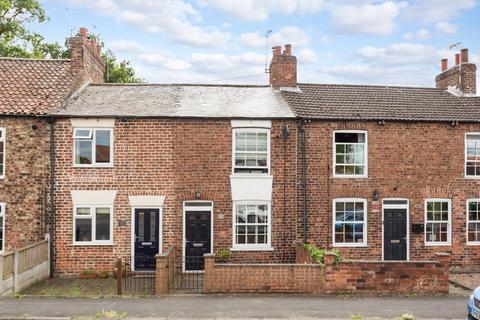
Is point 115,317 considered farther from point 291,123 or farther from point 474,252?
point 474,252

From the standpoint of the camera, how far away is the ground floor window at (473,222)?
18.1 meters

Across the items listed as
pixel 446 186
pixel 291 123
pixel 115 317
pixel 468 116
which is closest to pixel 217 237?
pixel 291 123

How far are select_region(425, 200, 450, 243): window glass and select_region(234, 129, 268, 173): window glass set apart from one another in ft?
21.5

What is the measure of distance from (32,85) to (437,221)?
1627 centimetres

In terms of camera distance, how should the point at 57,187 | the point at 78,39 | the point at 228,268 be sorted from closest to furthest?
the point at 228,268
the point at 57,187
the point at 78,39

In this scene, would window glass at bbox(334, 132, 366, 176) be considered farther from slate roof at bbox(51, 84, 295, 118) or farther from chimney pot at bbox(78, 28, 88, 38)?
chimney pot at bbox(78, 28, 88, 38)

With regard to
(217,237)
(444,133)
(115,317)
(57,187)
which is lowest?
(115,317)

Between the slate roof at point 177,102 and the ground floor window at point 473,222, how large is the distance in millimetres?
7878

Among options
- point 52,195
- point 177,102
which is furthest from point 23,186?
point 177,102

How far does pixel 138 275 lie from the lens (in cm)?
1650

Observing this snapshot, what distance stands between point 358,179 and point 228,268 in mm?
6831

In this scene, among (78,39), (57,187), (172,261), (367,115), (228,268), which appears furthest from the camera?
(78,39)

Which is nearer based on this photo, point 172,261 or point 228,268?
point 228,268

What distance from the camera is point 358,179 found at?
57.6ft
